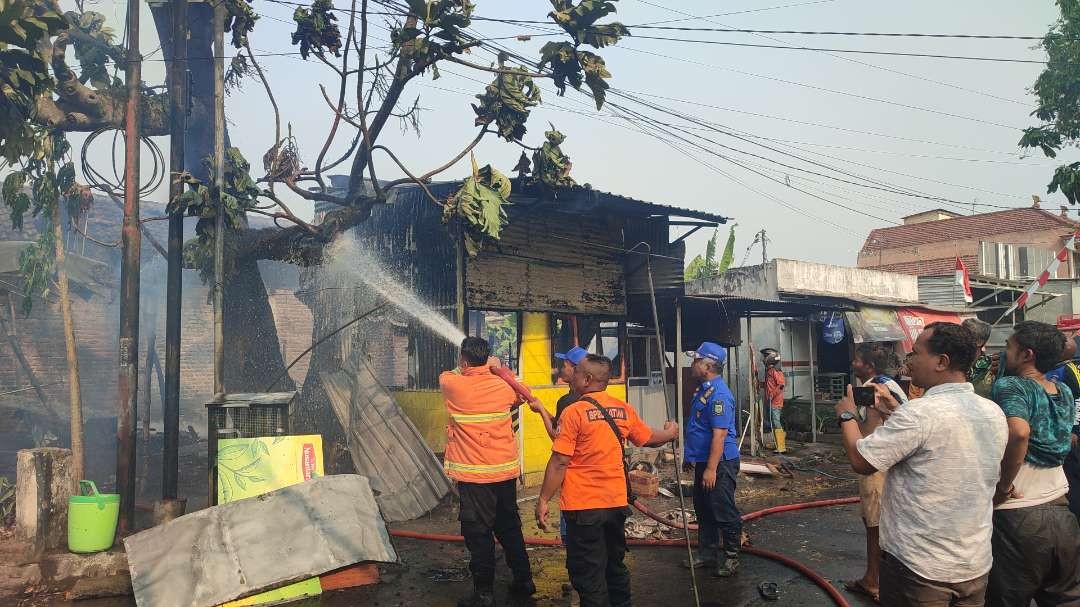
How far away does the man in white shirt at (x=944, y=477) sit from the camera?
119 inches

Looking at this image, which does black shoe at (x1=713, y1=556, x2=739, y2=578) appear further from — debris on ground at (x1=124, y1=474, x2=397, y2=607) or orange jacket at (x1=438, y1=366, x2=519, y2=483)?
debris on ground at (x1=124, y1=474, x2=397, y2=607)

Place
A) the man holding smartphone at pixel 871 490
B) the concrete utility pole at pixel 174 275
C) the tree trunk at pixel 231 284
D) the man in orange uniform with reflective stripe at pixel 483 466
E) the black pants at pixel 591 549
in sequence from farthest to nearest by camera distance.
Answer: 1. the tree trunk at pixel 231 284
2. the concrete utility pole at pixel 174 275
3. the man in orange uniform with reflective stripe at pixel 483 466
4. the man holding smartphone at pixel 871 490
5. the black pants at pixel 591 549

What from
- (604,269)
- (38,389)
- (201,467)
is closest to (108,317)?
(38,389)

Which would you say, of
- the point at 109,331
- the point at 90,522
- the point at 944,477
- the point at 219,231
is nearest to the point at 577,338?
the point at 219,231

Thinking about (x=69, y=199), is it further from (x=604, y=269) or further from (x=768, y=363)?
(x=768, y=363)

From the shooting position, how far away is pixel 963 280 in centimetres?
2111

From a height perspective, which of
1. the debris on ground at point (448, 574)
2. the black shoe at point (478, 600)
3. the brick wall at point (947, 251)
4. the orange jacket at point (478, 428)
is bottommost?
the debris on ground at point (448, 574)

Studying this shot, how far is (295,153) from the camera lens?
375 inches

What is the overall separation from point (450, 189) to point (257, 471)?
5.58 m

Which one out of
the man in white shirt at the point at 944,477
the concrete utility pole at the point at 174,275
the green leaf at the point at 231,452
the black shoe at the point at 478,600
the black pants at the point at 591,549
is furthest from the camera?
the concrete utility pole at the point at 174,275

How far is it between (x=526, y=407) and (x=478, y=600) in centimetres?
562

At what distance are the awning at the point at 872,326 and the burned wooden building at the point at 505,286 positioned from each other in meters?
6.43

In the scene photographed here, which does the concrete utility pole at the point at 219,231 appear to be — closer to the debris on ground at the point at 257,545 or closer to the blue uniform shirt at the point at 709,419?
the debris on ground at the point at 257,545

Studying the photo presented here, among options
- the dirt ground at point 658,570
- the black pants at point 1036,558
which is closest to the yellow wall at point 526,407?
the dirt ground at point 658,570
